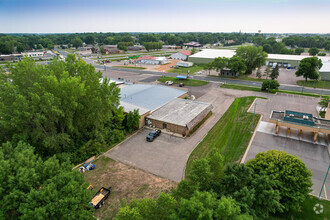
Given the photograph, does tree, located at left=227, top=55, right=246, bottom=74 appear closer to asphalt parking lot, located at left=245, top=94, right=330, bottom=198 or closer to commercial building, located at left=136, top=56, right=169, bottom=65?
asphalt parking lot, located at left=245, top=94, right=330, bottom=198

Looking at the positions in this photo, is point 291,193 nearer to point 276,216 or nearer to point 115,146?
point 276,216

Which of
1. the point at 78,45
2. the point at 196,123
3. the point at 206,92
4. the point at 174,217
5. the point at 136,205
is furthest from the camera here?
the point at 78,45

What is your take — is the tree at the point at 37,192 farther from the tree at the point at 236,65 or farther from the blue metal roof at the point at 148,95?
the tree at the point at 236,65

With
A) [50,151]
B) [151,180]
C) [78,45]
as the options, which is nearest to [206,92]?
[151,180]

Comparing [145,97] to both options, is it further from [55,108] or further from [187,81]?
[187,81]

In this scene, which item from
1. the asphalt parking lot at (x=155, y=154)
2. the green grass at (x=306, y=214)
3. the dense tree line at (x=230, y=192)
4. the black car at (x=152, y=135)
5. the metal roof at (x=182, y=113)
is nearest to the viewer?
the dense tree line at (x=230, y=192)

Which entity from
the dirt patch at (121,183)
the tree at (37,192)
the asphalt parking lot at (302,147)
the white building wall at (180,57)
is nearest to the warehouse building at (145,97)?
the dirt patch at (121,183)
